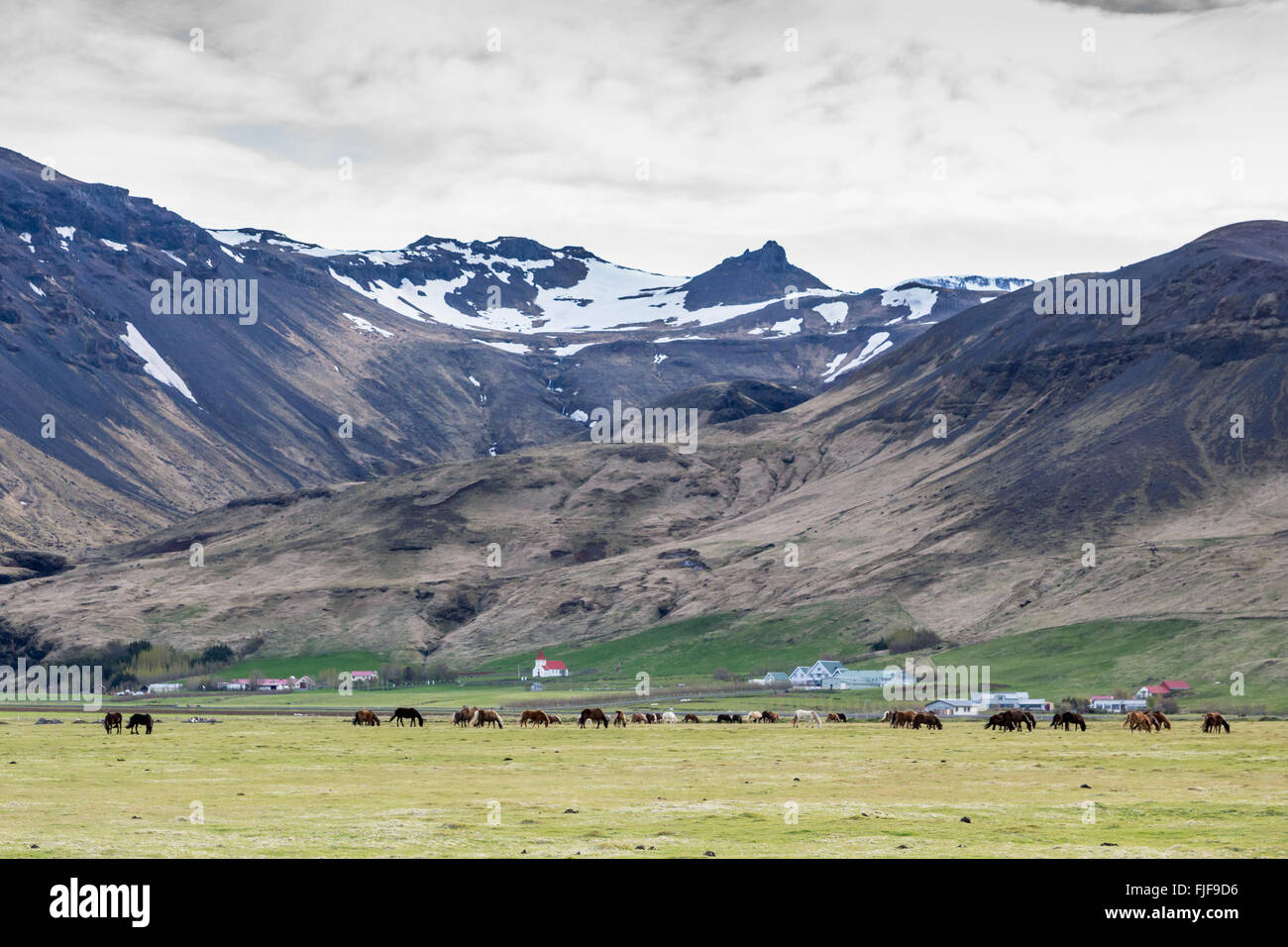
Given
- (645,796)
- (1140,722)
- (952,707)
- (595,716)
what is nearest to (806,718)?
(595,716)

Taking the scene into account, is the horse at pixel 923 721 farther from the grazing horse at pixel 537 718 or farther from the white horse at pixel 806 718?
the grazing horse at pixel 537 718

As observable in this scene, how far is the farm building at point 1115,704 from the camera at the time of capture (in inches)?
6855

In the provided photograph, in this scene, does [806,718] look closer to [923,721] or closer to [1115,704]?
[923,721]

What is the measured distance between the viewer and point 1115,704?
179 m

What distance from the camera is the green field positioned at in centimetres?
3497

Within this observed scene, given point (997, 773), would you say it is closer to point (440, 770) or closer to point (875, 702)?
point (440, 770)

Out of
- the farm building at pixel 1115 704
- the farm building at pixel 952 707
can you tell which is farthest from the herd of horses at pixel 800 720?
the farm building at pixel 1115 704

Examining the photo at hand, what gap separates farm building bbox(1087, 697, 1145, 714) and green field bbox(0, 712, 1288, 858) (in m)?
83.1

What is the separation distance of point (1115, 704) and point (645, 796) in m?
143
